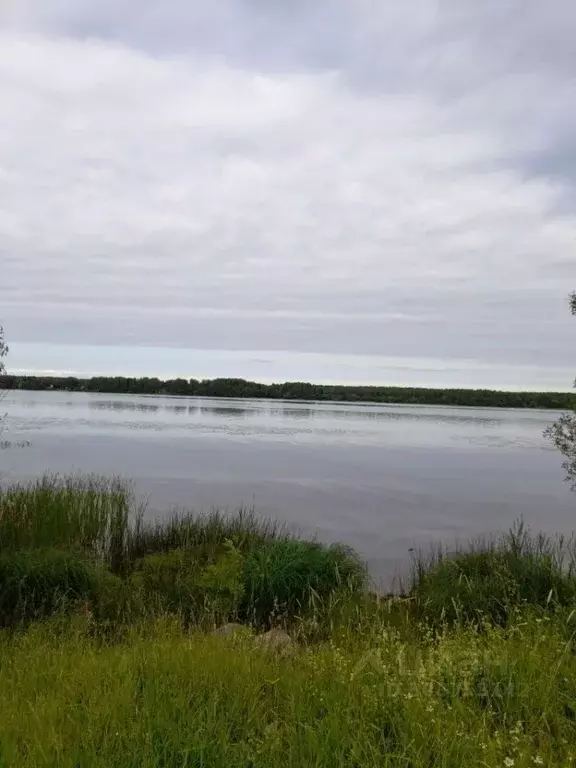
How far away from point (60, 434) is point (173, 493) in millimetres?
21321

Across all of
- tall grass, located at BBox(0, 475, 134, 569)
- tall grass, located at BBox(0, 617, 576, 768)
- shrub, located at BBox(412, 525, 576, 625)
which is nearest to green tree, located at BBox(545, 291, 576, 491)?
shrub, located at BBox(412, 525, 576, 625)

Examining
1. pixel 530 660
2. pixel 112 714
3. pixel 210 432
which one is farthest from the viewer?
pixel 210 432

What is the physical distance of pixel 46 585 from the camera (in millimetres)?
8922

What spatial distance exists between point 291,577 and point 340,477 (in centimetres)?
1638

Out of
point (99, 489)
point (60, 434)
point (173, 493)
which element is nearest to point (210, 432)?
point (60, 434)

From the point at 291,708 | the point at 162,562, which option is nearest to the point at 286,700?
the point at 291,708

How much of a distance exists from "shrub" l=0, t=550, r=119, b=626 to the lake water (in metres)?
5.48

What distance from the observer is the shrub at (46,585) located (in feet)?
27.8

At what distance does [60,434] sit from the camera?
39375mm

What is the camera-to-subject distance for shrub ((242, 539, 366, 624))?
31.0ft

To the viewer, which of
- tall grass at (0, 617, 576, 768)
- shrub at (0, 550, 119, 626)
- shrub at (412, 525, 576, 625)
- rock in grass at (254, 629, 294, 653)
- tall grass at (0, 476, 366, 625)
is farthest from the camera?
tall grass at (0, 476, 366, 625)

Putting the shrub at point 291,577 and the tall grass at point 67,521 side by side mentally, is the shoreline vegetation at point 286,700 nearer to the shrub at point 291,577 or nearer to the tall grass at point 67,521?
the shrub at point 291,577

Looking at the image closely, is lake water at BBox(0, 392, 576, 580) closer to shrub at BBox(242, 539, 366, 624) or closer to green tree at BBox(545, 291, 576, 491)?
shrub at BBox(242, 539, 366, 624)

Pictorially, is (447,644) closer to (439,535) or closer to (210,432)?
(439,535)
